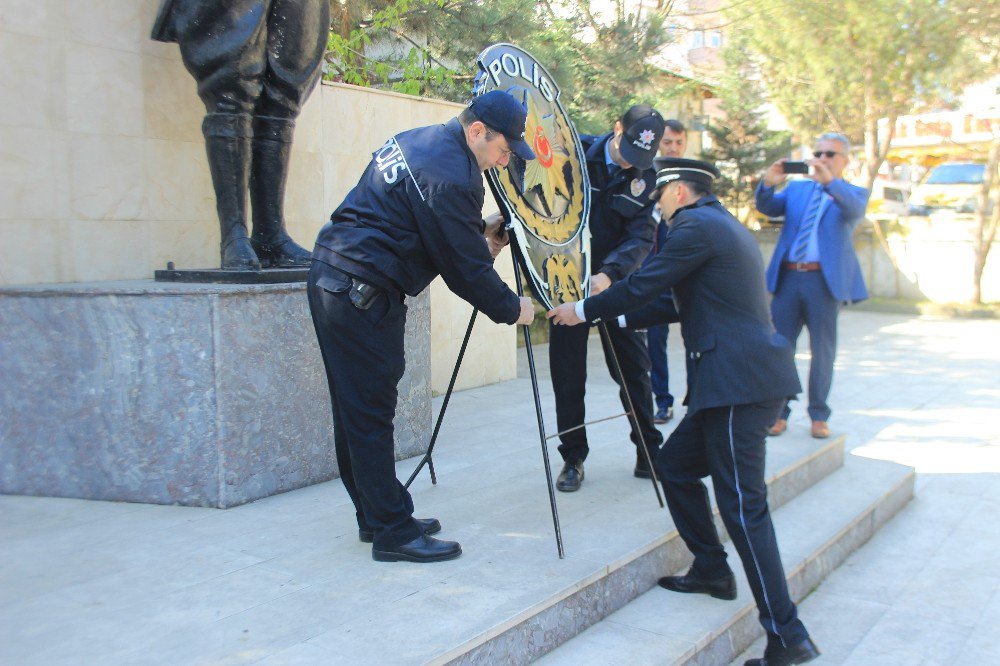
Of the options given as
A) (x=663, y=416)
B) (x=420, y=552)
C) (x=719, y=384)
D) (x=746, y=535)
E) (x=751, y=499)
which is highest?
(x=719, y=384)

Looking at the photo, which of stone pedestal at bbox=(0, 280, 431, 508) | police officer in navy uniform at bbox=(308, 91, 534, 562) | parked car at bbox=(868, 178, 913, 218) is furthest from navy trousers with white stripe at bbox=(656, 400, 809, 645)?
parked car at bbox=(868, 178, 913, 218)

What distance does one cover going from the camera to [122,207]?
4.74 meters

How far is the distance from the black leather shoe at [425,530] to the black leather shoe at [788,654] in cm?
131

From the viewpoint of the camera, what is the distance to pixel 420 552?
3.40 m

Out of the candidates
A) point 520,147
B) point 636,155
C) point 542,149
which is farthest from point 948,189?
point 520,147

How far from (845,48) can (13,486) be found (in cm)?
1512

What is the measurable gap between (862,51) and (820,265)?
11.4 m

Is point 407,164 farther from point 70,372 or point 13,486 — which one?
point 13,486

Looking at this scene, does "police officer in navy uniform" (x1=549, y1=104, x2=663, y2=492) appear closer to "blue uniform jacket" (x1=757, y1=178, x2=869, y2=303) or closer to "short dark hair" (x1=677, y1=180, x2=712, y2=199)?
"short dark hair" (x1=677, y1=180, x2=712, y2=199)

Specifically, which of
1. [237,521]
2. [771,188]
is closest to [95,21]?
[237,521]

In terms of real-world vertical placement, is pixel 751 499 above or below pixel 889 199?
below

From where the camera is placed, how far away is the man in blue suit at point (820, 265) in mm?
5715

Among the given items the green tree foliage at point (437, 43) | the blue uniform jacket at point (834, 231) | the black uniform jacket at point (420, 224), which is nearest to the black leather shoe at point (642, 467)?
the black uniform jacket at point (420, 224)

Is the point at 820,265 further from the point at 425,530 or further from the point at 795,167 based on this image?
the point at 425,530
